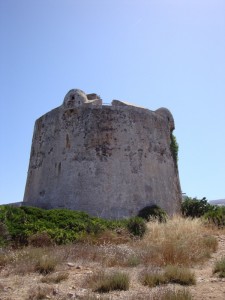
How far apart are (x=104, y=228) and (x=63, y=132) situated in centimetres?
789

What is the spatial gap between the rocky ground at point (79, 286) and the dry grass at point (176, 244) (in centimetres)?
44

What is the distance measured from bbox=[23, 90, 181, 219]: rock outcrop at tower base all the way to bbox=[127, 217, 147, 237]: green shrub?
14.8 ft

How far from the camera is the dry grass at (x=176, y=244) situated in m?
8.09

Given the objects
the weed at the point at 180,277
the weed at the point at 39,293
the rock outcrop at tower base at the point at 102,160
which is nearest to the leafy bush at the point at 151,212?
the rock outcrop at tower base at the point at 102,160

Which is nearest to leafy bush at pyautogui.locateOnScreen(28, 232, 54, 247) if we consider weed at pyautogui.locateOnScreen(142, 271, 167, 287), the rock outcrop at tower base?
weed at pyautogui.locateOnScreen(142, 271, 167, 287)

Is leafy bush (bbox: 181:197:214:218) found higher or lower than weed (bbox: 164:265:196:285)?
higher

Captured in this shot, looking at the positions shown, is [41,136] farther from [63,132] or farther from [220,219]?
[220,219]

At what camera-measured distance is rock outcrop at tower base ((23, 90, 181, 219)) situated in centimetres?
1744

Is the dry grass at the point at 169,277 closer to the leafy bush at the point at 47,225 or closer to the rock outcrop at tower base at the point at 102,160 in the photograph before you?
the leafy bush at the point at 47,225

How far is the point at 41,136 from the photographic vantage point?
67.3 ft

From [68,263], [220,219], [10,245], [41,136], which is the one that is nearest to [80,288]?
[68,263]

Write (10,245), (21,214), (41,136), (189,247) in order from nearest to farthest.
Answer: (189,247), (10,245), (21,214), (41,136)

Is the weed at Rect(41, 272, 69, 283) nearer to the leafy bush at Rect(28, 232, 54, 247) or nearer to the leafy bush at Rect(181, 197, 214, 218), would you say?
the leafy bush at Rect(28, 232, 54, 247)

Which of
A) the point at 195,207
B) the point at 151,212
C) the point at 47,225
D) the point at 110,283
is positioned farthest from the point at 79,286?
the point at 195,207
